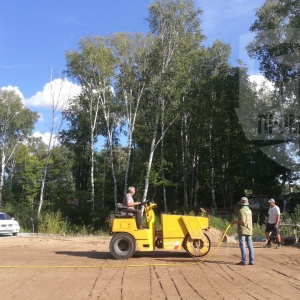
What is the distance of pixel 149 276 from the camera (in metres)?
8.98

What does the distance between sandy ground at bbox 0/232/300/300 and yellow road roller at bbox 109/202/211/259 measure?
0.34 meters

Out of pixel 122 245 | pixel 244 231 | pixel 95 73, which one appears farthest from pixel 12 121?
pixel 244 231

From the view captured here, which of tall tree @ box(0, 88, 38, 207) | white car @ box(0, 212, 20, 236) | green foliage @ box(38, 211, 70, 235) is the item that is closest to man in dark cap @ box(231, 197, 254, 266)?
green foliage @ box(38, 211, 70, 235)

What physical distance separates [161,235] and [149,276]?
8.21 feet

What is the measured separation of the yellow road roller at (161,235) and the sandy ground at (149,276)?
1.11 ft

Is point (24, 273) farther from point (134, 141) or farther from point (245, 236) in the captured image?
point (134, 141)

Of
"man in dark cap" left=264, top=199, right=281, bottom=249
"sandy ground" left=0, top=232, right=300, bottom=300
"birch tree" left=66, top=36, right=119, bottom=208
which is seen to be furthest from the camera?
"birch tree" left=66, top=36, right=119, bottom=208

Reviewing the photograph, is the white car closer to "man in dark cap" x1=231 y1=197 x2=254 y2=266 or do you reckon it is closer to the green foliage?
the green foliage

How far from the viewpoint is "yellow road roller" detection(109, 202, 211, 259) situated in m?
11.2

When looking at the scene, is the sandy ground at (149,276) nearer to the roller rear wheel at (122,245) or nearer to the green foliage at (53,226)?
the roller rear wheel at (122,245)

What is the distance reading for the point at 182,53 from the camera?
30109 mm

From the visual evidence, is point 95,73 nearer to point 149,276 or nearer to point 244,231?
point 244,231

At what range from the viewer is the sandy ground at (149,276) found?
7410 millimetres

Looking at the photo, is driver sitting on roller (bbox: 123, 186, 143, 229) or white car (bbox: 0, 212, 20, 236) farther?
white car (bbox: 0, 212, 20, 236)
